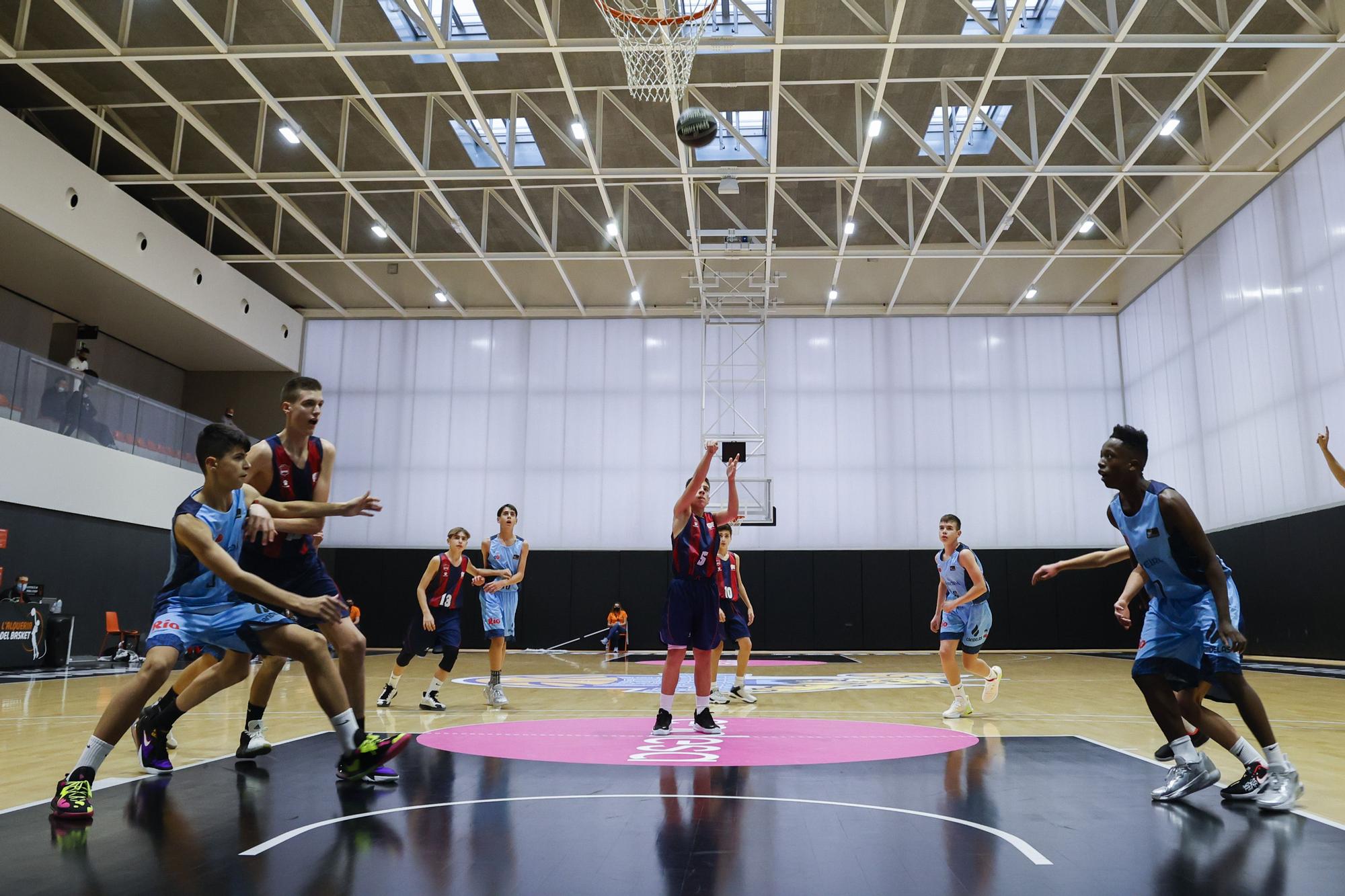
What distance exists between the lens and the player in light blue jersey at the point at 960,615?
7.61m

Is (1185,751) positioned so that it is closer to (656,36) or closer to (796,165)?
(656,36)

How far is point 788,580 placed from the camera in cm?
2073

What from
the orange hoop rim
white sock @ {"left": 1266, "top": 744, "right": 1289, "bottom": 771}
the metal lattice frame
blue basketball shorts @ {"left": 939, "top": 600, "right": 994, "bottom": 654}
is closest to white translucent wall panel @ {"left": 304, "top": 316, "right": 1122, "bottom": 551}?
the metal lattice frame

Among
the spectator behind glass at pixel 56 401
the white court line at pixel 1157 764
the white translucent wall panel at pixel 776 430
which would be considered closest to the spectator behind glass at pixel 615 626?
the white translucent wall panel at pixel 776 430

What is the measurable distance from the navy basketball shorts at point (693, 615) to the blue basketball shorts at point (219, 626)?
107 inches

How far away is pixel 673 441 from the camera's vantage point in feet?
69.1

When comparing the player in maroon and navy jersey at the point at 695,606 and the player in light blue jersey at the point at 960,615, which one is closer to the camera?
the player in maroon and navy jersey at the point at 695,606

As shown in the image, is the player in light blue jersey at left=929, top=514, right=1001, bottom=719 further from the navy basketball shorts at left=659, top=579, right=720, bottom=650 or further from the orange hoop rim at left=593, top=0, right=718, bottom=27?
the orange hoop rim at left=593, top=0, right=718, bottom=27

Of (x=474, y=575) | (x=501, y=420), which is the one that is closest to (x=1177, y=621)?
(x=474, y=575)

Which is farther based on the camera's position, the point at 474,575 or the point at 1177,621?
the point at 474,575

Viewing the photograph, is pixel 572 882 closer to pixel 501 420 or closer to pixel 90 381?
pixel 90 381

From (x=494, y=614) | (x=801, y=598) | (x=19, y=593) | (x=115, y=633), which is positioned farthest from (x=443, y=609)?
(x=801, y=598)

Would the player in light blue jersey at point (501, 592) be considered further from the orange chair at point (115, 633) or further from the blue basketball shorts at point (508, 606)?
the orange chair at point (115, 633)

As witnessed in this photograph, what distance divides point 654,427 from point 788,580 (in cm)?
464
